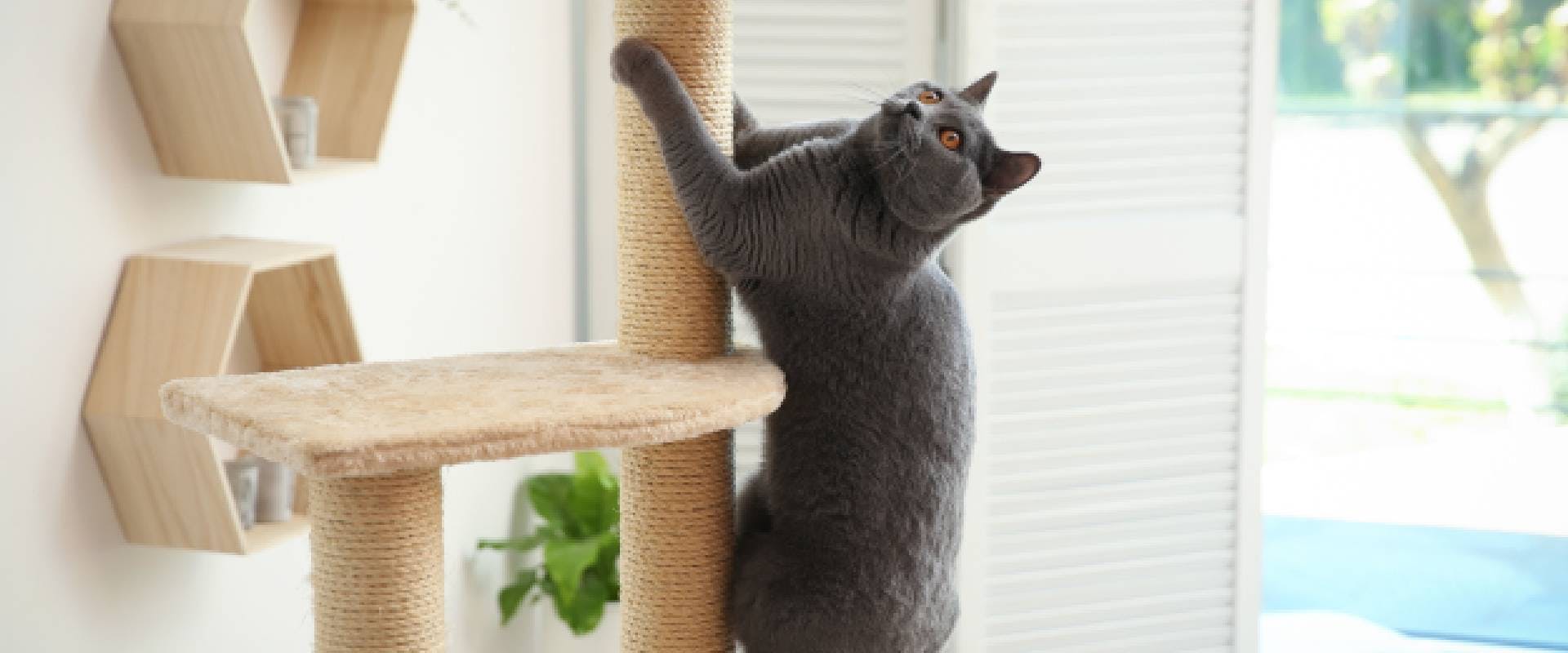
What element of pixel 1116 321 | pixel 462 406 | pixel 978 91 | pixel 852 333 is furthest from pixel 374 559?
pixel 1116 321

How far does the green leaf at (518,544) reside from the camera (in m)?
2.47

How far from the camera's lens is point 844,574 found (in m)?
1.42

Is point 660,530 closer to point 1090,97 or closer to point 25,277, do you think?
point 25,277

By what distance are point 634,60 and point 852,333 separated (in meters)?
0.31

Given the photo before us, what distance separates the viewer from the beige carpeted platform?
111 cm

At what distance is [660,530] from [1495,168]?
2626 millimetres

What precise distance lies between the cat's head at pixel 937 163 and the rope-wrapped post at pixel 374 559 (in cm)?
47

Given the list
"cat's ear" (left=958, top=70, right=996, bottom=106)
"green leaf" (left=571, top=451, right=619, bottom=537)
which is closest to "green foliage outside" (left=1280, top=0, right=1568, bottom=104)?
"green leaf" (left=571, top=451, right=619, bottom=537)

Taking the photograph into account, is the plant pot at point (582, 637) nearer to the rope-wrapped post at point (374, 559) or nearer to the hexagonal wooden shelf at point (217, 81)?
the hexagonal wooden shelf at point (217, 81)

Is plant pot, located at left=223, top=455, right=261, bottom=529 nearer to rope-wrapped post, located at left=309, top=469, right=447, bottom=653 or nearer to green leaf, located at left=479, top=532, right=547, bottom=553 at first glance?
rope-wrapped post, located at left=309, top=469, right=447, bottom=653

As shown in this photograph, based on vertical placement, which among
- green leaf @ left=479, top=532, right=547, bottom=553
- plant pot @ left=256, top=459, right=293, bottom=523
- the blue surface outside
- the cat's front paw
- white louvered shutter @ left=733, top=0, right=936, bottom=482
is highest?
white louvered shutter @ left=733, top=0, right=936, bottom=482

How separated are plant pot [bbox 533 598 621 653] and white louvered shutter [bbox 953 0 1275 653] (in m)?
0.57

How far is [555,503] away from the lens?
257 centimetres

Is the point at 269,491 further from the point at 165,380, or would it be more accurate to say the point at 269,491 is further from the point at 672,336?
the point at 672,336
